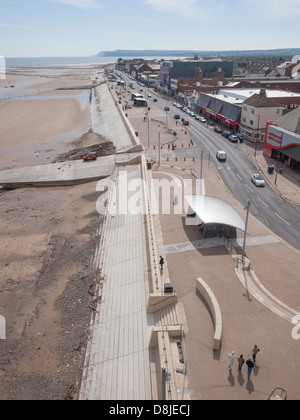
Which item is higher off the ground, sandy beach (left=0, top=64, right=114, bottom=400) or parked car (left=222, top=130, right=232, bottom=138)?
parked car (left=222, top=130, right=232, bottom=138)

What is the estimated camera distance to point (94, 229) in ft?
109

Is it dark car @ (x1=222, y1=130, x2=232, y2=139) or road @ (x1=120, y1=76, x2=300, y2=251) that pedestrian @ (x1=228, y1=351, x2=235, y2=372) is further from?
dark car @ (x1=222, y1=130, x2=232, y2=139)

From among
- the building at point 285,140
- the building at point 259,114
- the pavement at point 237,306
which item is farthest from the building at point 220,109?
the pavement at point 237,306

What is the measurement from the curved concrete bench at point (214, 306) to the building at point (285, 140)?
28.7m

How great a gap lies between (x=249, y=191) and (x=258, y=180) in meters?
2.43

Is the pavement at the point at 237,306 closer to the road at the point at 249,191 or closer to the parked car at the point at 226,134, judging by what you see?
the road at the point at 249,191

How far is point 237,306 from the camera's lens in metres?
18.7

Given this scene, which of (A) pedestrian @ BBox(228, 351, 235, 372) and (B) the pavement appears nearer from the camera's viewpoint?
(B) the pavement

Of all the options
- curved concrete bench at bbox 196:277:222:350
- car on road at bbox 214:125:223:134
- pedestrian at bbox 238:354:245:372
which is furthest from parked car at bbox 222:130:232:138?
A: pedestrian at bbox 238:354:245:372

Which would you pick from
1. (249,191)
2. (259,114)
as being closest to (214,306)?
(249,191)

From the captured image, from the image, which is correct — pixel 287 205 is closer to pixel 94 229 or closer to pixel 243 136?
pixel 94 229

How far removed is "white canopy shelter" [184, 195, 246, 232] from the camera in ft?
82.8

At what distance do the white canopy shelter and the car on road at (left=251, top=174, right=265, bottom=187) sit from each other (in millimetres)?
11889

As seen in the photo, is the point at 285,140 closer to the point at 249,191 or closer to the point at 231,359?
the point at 249,191
